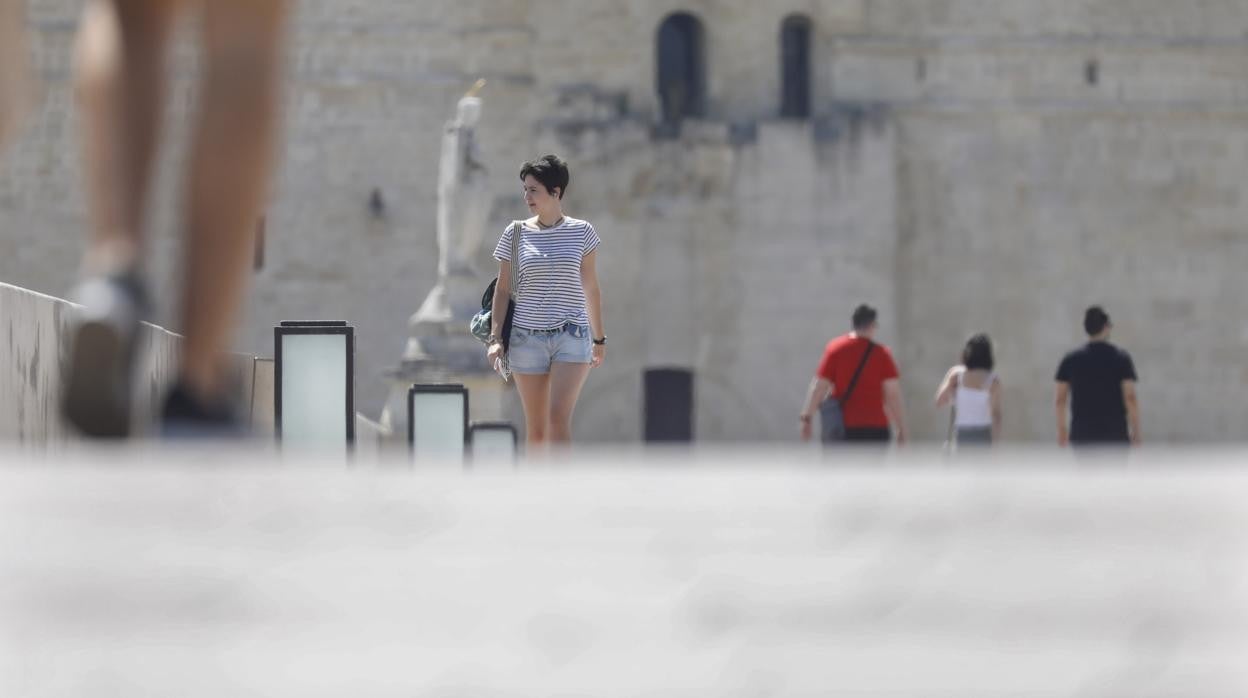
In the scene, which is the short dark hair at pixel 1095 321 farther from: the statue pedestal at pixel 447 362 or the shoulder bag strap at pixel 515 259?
the statue pedestal at pixel 447 362

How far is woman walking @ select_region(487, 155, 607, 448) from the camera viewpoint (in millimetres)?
6809

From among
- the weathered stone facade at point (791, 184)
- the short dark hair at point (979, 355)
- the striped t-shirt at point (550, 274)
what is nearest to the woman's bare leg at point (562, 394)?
the striped t-shirt at point (550, 274)

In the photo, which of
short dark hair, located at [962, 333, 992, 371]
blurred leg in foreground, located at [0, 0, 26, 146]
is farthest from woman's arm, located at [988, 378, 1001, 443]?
blurred leg in foreground, located at [0, 0, 26, 146]

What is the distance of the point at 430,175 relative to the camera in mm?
24828

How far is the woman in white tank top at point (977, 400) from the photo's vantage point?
36.6 feet

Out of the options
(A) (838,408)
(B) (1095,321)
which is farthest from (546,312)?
(B) (1095,321)

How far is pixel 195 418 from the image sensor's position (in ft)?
9.29

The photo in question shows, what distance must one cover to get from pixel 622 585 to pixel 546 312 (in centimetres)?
473

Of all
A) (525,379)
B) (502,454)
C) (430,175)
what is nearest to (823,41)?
(430,175)

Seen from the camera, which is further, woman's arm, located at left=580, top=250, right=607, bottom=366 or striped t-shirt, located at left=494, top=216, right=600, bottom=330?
woman's arm, located at left=580, top=250, right=607, bottom=366

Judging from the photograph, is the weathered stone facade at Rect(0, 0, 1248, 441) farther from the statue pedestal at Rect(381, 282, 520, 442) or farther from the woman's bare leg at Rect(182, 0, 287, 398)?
the woman's bare leg at Rect(182, 0, 287, 398)

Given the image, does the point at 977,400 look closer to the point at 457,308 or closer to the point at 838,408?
the point at 838,408

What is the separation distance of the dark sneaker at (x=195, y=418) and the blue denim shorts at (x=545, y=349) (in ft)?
13.0

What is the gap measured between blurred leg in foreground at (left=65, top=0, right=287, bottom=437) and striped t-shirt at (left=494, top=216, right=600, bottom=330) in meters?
3.81
